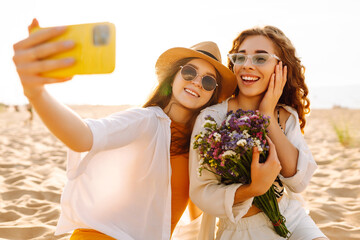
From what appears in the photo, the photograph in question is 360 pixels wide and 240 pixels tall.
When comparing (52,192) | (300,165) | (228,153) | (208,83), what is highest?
(208,83)

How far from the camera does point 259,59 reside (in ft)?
9.36

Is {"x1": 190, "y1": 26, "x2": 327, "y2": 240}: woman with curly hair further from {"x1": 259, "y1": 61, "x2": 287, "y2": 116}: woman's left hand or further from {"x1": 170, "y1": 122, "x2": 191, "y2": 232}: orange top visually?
{"x1": 170, "y1": 122, "x2": 191, "y2": 232}: orange top

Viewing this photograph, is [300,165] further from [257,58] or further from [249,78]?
[257,58]

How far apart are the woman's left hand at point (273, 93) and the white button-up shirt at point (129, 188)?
827 millimetres

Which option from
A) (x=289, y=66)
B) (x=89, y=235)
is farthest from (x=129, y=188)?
(x=289, y=66)

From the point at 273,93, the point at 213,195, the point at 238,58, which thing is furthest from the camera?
the point at 238,58

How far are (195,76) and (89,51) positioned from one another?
1605 mm

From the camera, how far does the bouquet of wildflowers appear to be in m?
Result: 2.16

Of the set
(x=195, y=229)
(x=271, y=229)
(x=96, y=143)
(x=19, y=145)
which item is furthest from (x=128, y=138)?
(x=19, y=145)

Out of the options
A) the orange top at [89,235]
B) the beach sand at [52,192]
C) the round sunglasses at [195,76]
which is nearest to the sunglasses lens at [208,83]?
the round sunglasses at [195,76]

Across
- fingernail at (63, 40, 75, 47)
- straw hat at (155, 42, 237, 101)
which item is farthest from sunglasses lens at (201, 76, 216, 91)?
fingernail at (63, 40, 75, 47)

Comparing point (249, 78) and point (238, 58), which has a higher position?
point (238, 58)

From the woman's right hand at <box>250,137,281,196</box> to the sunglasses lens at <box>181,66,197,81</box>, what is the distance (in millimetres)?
941

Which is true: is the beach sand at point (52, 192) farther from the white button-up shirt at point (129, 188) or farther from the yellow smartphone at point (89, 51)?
the yellow smartphone at point (89, 51)
